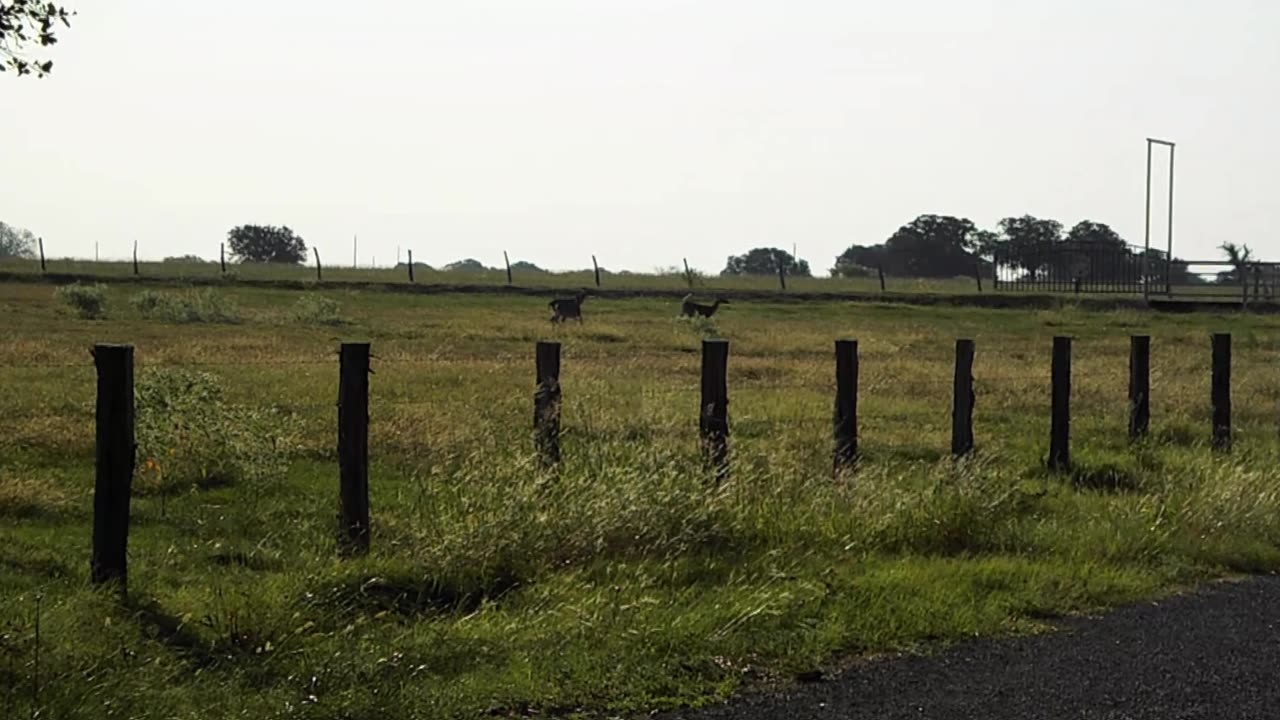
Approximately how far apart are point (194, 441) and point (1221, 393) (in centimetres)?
892

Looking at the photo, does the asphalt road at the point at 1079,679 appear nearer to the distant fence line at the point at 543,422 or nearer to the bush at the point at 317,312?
the distant fence line at the point at 543,422

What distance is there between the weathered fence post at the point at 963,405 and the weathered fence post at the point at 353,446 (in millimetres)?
5111

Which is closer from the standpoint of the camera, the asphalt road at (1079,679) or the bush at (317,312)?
the asphalt road at (1079,679)

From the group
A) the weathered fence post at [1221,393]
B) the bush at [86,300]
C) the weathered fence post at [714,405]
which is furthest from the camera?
the bush at [86,300]

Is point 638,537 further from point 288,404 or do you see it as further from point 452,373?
point 452,373

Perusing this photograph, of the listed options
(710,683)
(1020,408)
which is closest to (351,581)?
(710,683)

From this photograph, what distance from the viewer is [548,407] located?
9.39m

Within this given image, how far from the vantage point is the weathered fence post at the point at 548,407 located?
935 cm

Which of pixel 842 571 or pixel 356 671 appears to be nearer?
pixel 356 671

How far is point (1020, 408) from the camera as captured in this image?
1780cm

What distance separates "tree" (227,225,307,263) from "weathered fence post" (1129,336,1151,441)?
11185 centimetres

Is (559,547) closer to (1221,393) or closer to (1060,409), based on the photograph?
(1060,409)

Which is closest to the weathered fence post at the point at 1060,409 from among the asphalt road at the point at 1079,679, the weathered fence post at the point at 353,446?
the asphalt road at the point at 1079,679

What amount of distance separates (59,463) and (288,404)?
409 centimetres
